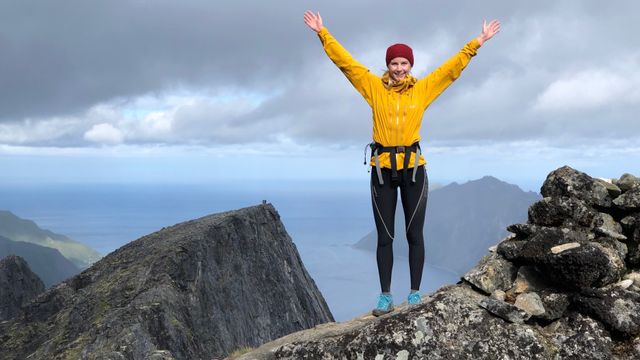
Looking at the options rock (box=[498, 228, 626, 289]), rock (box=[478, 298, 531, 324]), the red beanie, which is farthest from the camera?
the red beanie

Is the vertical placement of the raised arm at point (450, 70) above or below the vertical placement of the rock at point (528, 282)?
above

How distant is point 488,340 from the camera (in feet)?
33.5

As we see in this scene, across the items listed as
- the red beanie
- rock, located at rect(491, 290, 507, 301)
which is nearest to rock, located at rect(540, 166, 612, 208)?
rock, located at rect(491, 290, 507, 301)

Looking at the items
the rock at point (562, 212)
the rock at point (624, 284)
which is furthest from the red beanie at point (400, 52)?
the rock at point (624, 284)

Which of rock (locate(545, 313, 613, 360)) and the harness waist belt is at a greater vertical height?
the harness waist belt

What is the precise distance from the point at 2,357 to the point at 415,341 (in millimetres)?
51113

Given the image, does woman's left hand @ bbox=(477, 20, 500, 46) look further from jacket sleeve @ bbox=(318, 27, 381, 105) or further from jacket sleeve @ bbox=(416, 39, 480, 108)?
jacket sleeve @ bbox=(318, 27, 381, 105)

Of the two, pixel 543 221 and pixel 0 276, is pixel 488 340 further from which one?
pixel 0 276

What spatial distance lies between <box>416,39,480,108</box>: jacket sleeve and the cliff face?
1746 centimetres

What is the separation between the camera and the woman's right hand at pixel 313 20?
38.9 feet

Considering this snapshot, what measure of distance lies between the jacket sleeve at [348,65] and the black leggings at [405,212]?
177 centimetres

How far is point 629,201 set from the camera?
11.8 meters

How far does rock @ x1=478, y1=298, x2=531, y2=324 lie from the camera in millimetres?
10336

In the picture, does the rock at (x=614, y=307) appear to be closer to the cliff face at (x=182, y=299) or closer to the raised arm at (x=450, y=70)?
the raised arm at (x=450, y=70)
